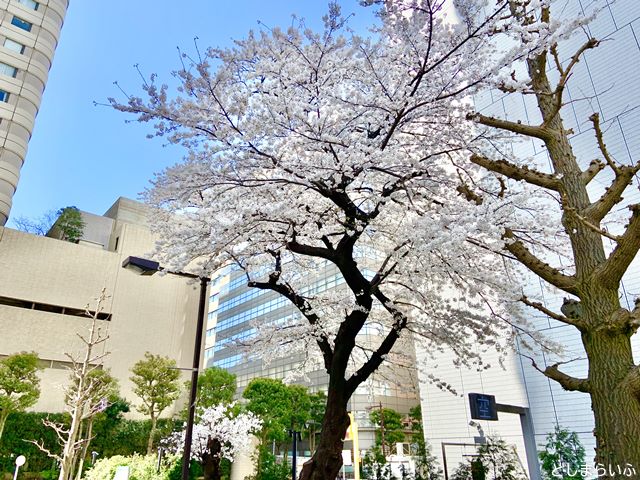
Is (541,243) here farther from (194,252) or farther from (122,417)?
(122,417)

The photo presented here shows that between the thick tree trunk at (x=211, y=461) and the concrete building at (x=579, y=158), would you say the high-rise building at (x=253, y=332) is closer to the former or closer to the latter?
the thick tree trunk at (x=211, y=461)

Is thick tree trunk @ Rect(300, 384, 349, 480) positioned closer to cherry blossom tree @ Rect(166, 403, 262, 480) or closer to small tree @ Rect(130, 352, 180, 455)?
cherry blossom tree @ Rect(166, 403, 262, 480)

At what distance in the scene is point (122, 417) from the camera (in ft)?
62.6

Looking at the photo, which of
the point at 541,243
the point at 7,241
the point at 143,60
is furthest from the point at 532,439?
the point at 7,241

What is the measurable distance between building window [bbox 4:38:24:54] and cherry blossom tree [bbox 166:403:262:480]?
21.1 meters

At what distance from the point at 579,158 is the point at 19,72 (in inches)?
1026

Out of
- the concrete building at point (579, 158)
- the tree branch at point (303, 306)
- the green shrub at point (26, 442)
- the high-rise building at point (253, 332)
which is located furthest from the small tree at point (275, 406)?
the tree branch at point (303, 306)

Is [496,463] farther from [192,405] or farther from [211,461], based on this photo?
[211,461]

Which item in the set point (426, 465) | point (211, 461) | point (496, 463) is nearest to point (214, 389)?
point (211, 461)

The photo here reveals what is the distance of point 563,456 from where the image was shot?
24.0ft

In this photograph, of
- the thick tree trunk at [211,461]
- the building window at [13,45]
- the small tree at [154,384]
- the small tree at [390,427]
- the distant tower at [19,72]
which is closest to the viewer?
the thick tree trunk at [211,461]

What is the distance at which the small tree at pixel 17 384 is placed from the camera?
14516 millimetres

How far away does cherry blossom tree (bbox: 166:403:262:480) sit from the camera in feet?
45.0

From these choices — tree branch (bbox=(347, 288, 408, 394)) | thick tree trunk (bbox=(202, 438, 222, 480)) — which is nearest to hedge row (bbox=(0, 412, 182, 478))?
thick tree trunk (bbox=(202, 438, 222, 480))
